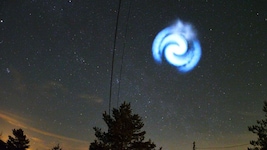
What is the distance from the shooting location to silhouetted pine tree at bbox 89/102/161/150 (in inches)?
952

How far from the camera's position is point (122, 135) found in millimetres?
24641

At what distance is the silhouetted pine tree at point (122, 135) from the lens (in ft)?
79.4

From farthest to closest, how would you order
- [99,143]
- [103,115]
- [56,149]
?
1. [56,149]
2. [103,115]
3. [99,143]

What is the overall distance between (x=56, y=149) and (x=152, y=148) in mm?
40301

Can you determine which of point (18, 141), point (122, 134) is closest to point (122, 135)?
point (122, 134)

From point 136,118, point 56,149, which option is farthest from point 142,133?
point 56,149

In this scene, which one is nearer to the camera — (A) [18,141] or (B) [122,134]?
(B) [122,134]

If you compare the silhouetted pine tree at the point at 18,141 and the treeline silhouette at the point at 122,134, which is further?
the silhouetted pine tree at the point at 18,141

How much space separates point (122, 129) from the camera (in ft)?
81.8

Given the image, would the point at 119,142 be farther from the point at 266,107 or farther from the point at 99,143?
the point at 266,107

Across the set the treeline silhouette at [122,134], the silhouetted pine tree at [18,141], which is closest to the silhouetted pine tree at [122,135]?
the treeline silhouette at [122,134]

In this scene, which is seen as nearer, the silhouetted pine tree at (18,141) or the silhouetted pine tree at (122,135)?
the silhouetted pine tree at (122,135)

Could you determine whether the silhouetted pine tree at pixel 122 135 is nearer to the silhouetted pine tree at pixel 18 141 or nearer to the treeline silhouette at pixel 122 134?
the treeline silhouette at pixel 122 134

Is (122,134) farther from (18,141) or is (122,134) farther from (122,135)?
(18,141)
